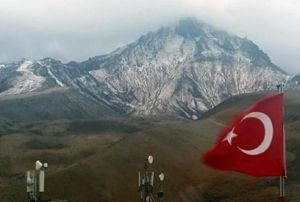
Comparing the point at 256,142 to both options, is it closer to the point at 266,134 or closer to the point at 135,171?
the point at 266,134

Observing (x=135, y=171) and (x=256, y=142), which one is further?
(x=135, y=171)

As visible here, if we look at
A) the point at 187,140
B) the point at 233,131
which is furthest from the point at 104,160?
the point at 233,131

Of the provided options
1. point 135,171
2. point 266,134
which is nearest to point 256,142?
point 266,134

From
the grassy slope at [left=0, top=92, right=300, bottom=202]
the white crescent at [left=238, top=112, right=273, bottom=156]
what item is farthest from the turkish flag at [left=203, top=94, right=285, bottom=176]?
the grassy slope at [left=0, top=92, right=300, bottom=202]

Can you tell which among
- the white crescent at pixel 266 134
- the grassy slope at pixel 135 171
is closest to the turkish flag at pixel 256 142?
the white crescent at pixel 266 134

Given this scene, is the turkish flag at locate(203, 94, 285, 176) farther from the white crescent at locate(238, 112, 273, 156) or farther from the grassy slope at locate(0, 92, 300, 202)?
the grassy slope at locate(0, 92, 300, 202)

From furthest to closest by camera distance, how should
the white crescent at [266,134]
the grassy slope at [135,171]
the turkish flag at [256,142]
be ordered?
the grassy slope at [135,171]
the white crescent at [266,134]
the turkish flag at [256,142]

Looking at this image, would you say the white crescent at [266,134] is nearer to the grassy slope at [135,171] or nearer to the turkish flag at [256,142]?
the turkish flag at [256,142]

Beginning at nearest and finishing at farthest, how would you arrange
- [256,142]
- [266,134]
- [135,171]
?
1. [266,134]
2. [256,142]
3. [135,171]
